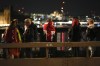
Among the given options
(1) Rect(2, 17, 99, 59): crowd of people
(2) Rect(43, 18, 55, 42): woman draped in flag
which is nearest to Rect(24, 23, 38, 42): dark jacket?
(1) Rect(2, 17, 99, 59): crowd of people

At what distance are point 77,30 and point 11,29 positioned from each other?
10.4ft

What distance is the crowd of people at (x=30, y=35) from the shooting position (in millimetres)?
16314

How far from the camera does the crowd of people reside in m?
16.3

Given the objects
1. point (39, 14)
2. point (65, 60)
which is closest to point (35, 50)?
point (65, 60)

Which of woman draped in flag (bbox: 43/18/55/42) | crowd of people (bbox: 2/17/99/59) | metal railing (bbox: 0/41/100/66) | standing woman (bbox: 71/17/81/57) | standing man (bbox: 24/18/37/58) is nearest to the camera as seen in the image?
metal railing (bbox: 0/41/100/66)

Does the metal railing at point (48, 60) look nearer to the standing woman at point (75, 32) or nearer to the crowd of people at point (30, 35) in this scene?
the crowd of people at point (30, 35)

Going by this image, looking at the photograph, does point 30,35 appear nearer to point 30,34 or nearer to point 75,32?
point 30,34

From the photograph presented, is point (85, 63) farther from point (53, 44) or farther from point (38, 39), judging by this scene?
point (38, 39)

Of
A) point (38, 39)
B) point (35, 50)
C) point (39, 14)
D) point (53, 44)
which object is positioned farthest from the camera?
point (39, 14)

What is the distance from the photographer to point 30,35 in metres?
17.3

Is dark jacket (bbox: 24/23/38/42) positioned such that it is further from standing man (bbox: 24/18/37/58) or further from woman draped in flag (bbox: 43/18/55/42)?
woman draped in flag (bbox: 43/18/55/42)

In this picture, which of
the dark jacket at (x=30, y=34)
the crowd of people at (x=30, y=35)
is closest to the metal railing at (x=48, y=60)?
the crowd of people at (x=30, y=35)

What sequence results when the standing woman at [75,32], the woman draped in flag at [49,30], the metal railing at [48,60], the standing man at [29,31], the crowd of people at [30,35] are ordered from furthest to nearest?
the woman draped in flag at [49,30], the standing woman at [75,32], the standing man at [29,31], the crowd of people at [30,35], the metal railing at [48,60]

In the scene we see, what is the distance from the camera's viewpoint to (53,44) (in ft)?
51.3
